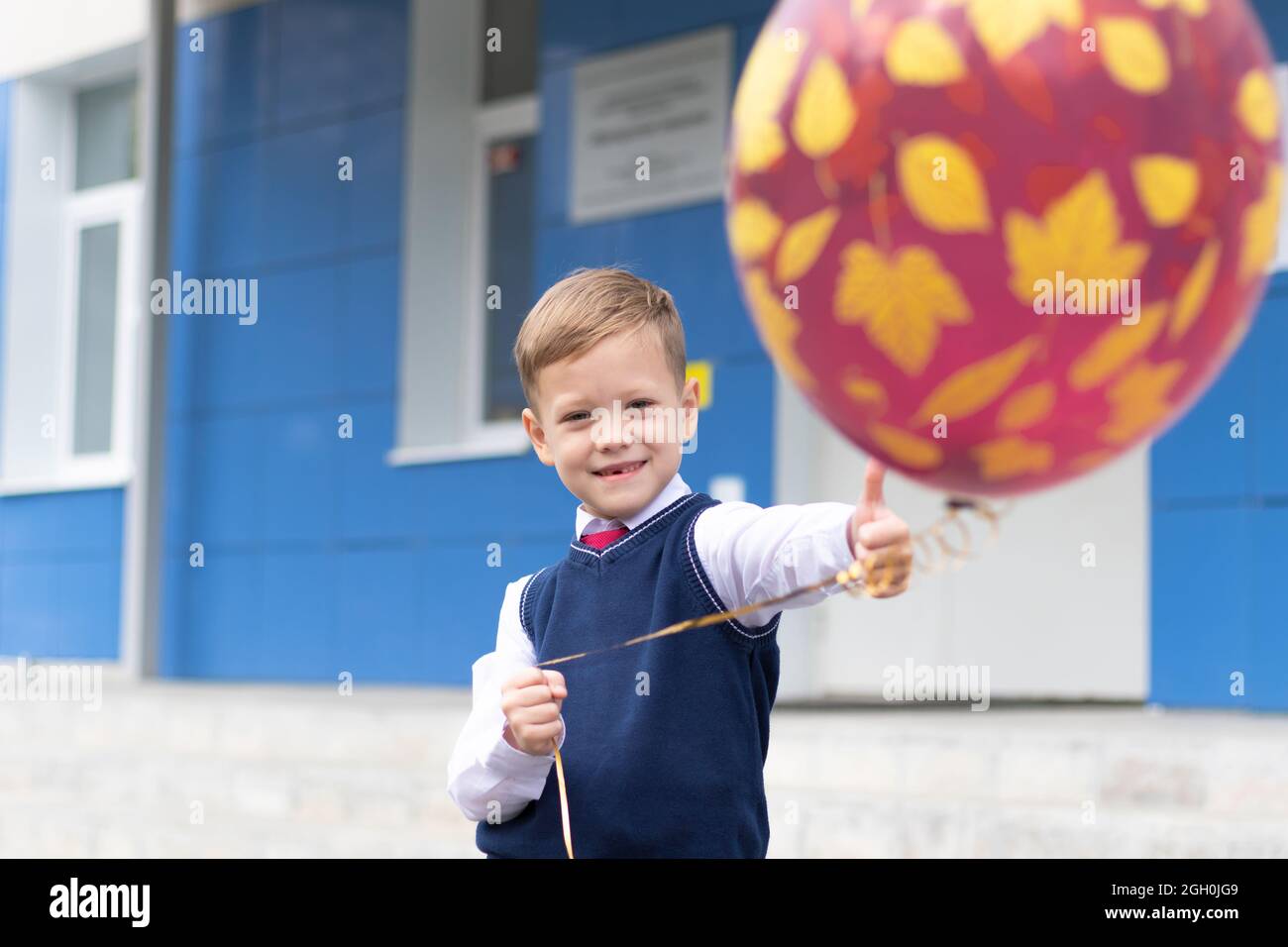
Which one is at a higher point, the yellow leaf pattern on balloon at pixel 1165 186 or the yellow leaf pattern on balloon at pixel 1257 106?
the yellow leaf pattern on balloon at pixel 1257 106

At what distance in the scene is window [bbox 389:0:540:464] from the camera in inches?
301

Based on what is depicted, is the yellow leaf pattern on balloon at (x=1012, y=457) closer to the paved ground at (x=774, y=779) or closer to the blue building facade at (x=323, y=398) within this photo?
the paved ground at (x=774, y=779)

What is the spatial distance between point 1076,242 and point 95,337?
9.02 m

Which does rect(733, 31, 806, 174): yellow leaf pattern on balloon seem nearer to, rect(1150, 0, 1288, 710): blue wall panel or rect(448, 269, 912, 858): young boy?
rect(448, 269, 912, 858): young boy

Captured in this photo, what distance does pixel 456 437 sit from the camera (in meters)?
7.76

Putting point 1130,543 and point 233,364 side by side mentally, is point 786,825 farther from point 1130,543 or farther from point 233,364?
point 233,364

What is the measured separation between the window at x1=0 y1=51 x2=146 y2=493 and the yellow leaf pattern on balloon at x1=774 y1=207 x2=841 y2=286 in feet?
27.8

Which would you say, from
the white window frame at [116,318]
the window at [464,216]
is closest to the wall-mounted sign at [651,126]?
the window at [464,216]

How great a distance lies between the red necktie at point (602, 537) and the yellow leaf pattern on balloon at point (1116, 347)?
2.41 feet

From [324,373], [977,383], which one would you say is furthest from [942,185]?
[324,373]

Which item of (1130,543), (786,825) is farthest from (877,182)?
(1130,543)

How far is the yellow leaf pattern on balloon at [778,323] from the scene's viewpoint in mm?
1496

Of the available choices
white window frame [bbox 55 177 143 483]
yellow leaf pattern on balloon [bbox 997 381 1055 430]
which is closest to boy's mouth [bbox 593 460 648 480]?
yellow leaf pattern on balloon [bbox 997 381 1055 430]
